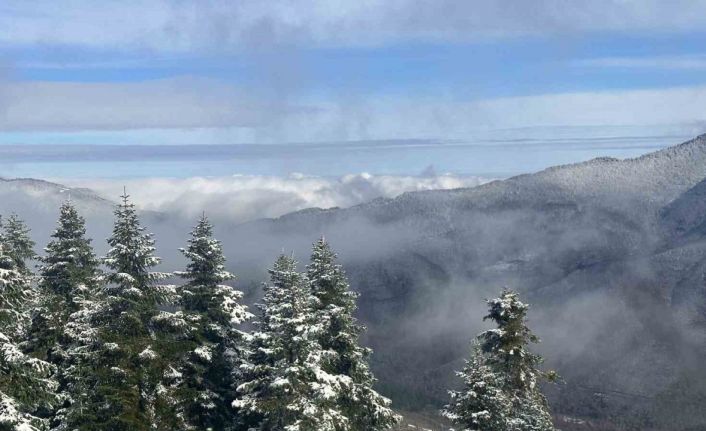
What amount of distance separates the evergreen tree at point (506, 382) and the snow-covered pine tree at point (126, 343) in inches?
557

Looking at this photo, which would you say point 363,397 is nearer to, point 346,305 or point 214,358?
point 346,305

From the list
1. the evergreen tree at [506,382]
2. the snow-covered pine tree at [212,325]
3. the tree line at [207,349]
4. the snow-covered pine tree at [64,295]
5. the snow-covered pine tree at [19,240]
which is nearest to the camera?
the tree line at [207,349]

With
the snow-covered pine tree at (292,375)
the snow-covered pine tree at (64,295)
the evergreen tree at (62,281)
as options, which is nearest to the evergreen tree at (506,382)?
the snow-covered pine tree at (292,375)

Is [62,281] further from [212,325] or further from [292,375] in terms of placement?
[292,375]

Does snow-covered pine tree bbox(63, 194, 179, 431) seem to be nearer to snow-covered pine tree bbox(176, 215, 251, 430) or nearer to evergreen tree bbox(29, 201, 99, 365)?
evergreen tree bbox(29, 201, 99, 365)

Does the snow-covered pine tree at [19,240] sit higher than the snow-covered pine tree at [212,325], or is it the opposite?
the snow-covered pine tree at [19,240]

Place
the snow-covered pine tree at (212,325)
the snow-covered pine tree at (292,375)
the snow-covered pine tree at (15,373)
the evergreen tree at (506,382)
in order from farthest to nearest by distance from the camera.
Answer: the snow-covered pine tree at (212,325), the evergreen tree at (506,382), the snow-covered pine tree at (292,375), the snow-covered pine tree at (15,373)

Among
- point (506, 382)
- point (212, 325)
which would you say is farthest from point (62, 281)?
point (506, 382)

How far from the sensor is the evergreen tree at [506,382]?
35.6 metres

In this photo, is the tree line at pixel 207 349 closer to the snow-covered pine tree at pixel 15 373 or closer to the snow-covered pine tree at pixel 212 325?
the snow-covered pine tree at pixel 212 325

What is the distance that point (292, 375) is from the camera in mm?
32125

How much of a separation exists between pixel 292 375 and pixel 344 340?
5.90 meters

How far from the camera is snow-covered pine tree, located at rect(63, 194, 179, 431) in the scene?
99.7 feet

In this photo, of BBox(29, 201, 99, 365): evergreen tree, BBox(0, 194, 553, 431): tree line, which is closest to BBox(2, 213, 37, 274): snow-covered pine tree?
BBox(0, 194, 553, 431): tree line
